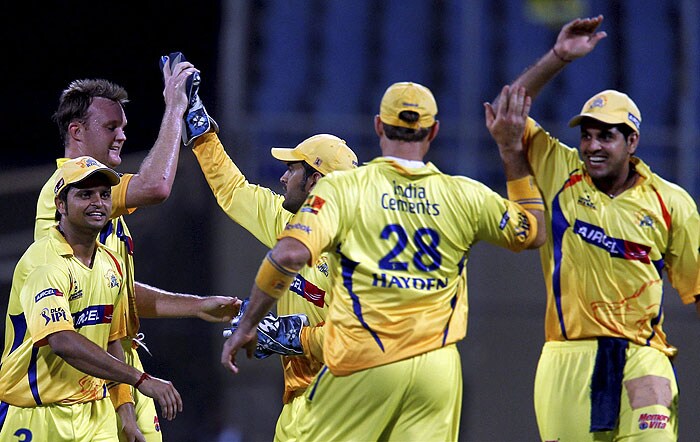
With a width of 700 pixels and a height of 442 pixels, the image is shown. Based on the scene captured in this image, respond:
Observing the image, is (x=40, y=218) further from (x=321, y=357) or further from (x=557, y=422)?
(x=557, y=422)

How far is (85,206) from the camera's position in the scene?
471cm

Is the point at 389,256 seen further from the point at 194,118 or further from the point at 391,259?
the point at 194,118

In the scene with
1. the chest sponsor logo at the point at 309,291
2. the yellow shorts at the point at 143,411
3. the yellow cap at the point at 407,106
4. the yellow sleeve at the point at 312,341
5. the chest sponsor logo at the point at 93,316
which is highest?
the yellow cap at the point at 407,106

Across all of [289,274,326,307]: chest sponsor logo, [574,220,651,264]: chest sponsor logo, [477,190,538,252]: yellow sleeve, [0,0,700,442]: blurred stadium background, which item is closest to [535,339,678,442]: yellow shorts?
[574,220,651,264]: chest sponsor logo

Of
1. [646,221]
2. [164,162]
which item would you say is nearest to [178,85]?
[164,162]

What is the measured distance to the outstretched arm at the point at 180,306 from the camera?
5461mm

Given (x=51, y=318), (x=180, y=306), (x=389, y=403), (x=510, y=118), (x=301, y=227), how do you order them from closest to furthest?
1. (x=301, y=227)
2. (x=389, y=403)
3. (x=51, y=318)
4. (x=510, y=118)
5. (x=180, y=306)

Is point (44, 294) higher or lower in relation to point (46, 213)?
lower

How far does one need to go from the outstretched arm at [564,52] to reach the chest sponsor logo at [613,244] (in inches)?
29.0

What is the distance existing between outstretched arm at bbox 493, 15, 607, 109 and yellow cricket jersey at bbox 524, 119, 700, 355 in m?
0.36

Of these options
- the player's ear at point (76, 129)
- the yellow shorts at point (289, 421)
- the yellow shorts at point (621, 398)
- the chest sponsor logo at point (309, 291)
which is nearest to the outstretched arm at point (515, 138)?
the yellow shorts at point (621, 398)

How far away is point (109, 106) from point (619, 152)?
258cm

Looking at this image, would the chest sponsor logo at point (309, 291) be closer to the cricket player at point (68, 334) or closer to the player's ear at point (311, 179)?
the player's ear at point (311, 179)

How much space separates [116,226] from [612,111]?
2.55m
